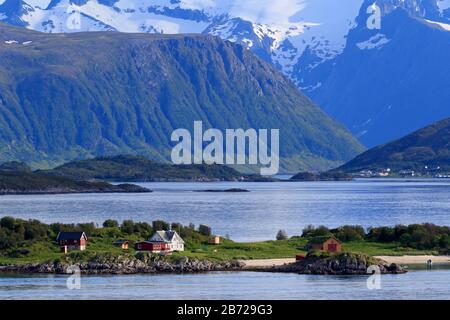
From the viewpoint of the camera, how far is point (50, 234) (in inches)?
3898

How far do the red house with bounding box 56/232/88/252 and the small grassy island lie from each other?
0.59m

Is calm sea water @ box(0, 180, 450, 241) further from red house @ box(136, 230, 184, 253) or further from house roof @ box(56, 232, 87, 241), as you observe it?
house roof @ box(56, 232, 87, 241)

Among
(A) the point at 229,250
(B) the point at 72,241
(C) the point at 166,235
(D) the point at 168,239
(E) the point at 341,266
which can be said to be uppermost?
(C) the point at 166,235

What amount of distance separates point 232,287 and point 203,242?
1027 inches

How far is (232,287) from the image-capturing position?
246ft

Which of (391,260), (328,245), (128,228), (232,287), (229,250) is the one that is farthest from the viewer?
(128,228)

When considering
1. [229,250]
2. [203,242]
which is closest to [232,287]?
[229,250]

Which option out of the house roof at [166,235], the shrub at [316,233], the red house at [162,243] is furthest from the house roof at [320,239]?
the house roof at [166,235]

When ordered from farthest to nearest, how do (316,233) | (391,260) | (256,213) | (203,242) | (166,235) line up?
1. (256,213)
2. (316,233)
3. (203,242)
4. (166,235)
5. (391,260)

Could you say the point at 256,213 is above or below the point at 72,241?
above

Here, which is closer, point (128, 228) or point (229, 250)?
point (229, 250)

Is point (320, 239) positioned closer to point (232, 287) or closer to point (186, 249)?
point (186, 249)

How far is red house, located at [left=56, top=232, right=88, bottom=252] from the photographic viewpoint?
92.7 metres
